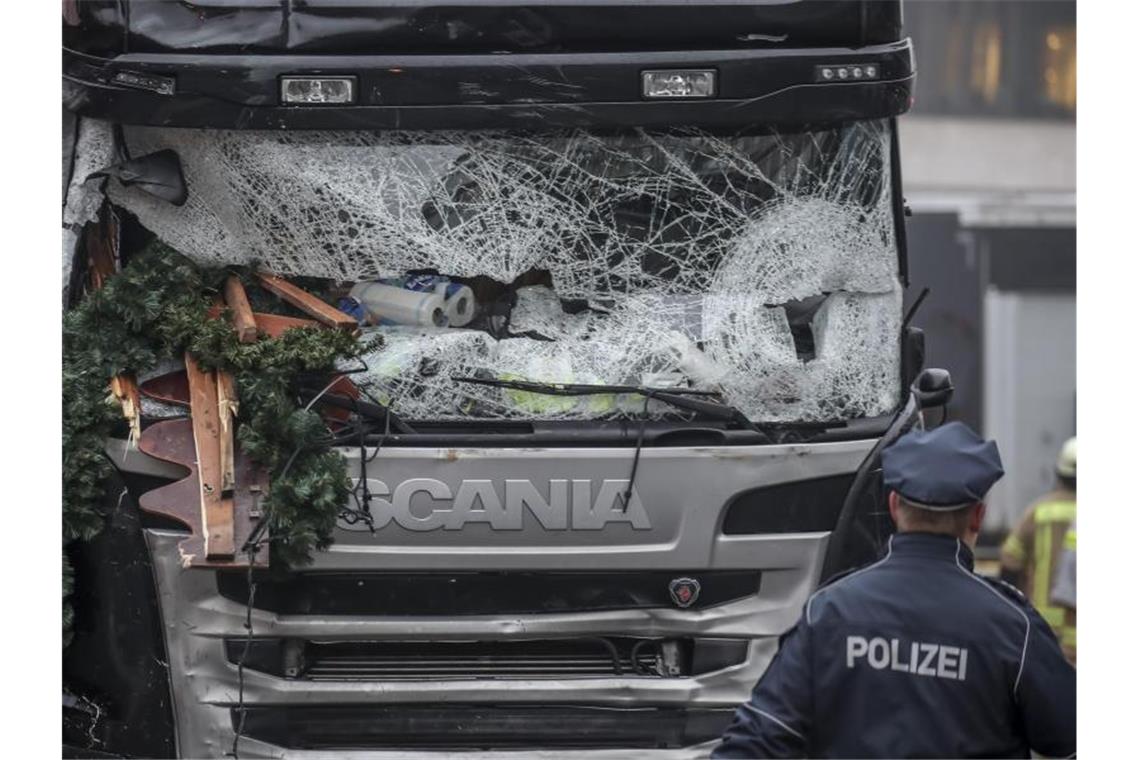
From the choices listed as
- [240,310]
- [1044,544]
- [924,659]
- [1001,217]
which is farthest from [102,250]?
[1001,217]

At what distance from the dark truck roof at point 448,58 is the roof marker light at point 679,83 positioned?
0.02 metres

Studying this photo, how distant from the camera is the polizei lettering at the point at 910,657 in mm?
3424

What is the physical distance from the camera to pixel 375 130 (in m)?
5.12

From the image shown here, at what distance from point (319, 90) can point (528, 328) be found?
0.92 m

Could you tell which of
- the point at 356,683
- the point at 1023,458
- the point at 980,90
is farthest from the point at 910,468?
the point at 980,90

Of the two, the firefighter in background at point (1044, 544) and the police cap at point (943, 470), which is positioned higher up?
the police cap at point (943, 470)

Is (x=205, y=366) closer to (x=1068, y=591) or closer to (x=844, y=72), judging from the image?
(x=844, y=72)

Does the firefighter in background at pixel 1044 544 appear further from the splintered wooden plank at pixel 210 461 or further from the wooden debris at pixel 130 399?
the wooden debris at pixel 130 399

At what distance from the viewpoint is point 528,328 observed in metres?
5.31

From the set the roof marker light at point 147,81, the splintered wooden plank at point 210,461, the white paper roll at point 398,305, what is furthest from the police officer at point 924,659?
the roof marker light at point 147,81

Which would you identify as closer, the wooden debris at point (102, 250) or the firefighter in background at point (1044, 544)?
the wooden debris at point (102, 250)

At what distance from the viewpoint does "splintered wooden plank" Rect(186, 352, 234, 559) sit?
4887 mm

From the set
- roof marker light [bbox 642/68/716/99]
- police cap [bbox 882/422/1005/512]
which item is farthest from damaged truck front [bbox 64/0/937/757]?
police cap [bbox 882/422/1005/512]

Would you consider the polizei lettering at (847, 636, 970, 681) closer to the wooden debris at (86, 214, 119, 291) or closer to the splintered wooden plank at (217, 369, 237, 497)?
the splintered wooden plank at (217, 369, 237, 497)
